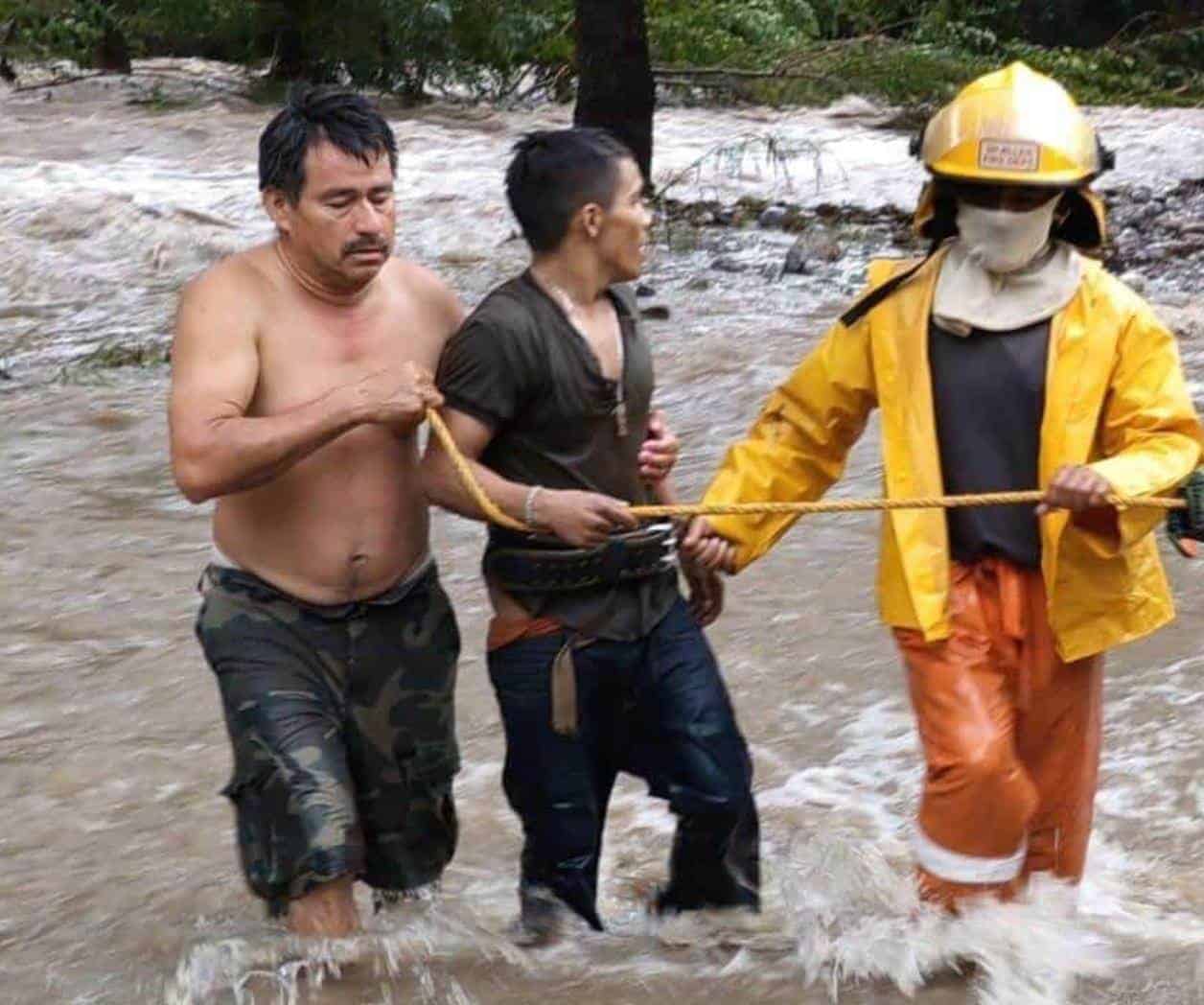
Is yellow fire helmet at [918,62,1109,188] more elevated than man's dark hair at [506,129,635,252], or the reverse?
yellow fire helmet at [918,62,1109,188]

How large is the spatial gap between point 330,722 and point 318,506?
387 mm

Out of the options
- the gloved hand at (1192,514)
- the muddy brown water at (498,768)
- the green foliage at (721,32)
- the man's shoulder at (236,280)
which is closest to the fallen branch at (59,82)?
the green foliage at (721,32)

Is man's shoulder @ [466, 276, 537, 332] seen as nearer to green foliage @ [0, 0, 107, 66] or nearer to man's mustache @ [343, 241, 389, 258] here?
man's mustache @ [343, 241, 389, 258]

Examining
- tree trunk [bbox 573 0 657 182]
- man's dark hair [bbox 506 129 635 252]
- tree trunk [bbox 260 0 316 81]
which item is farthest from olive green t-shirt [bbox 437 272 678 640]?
tree trunk [bbox 260 0 316 81]

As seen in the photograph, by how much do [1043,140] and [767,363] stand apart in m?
6.50

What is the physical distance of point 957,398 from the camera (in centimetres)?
404

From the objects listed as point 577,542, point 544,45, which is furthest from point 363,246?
point 544,45

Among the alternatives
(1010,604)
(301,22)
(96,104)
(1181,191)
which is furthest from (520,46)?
(1010,604)

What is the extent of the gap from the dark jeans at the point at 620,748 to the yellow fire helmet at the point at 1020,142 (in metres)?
0.98

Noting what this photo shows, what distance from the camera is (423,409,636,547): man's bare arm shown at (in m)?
3.95

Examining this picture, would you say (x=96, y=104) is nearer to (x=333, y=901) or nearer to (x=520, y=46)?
(x=520, y=46)

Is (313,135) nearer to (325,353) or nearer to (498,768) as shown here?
(325,353)

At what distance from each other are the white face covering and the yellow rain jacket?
0.11m

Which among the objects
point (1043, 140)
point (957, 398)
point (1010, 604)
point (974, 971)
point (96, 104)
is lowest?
point (96, 104)
